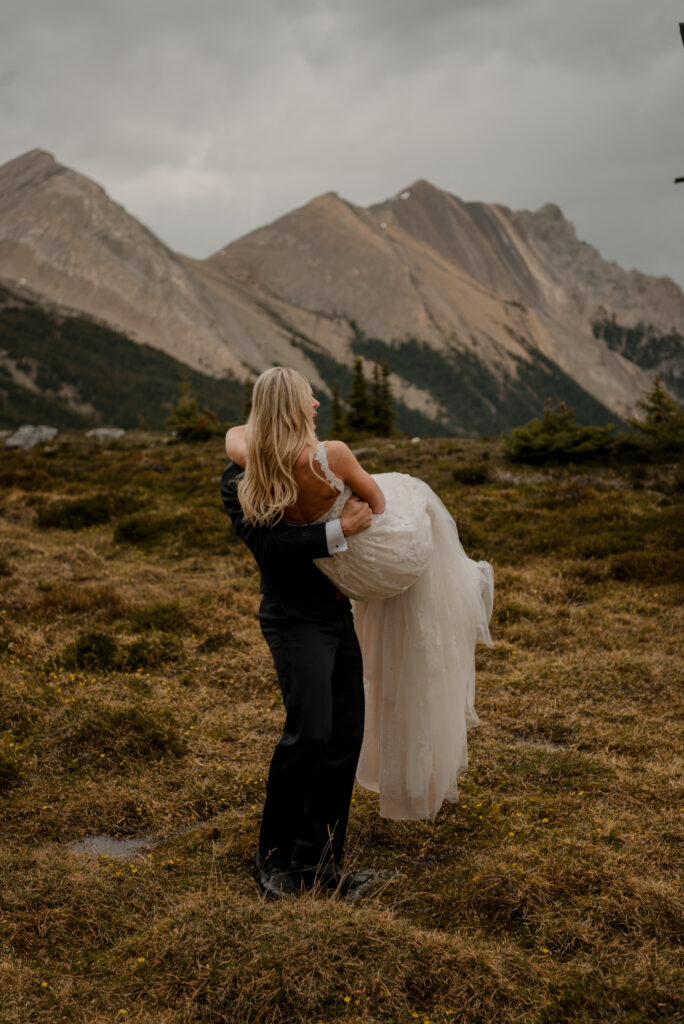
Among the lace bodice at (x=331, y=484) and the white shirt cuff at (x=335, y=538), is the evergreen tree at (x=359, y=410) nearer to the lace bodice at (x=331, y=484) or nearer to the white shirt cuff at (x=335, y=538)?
the lace bodice at (x=331, y=484)

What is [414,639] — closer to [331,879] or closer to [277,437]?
[331,879]

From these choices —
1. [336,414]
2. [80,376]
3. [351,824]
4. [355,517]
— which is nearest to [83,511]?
[351,824]

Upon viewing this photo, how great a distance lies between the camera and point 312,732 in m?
4.41

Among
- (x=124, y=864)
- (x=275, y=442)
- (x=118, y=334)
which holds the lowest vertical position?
(x=124, y=864)

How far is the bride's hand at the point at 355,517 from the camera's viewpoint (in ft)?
14.3

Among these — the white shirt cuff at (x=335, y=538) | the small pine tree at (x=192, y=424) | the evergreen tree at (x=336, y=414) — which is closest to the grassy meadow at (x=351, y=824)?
the white shirt cuff at (x=335, y=538)

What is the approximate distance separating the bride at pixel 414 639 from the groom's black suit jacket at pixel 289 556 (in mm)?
128

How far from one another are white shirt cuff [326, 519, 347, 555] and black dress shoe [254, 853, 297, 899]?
6.23ft

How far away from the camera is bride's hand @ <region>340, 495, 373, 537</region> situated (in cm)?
435

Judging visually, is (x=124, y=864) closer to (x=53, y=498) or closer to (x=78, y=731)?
(x=78, y=731)

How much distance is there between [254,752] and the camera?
22.1ft

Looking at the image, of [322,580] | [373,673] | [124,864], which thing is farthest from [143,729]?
[322,580]

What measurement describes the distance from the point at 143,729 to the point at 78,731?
0.54 m

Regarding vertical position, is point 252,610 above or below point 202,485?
below
